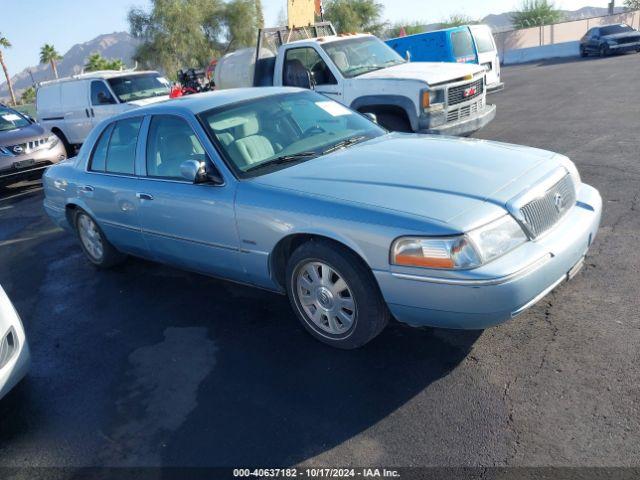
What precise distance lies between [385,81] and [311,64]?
1.54 metres

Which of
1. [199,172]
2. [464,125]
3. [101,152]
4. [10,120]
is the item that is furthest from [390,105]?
[10,120]

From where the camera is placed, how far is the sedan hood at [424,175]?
11.0 feet

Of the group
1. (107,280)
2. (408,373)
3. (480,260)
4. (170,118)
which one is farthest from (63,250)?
(480,260)

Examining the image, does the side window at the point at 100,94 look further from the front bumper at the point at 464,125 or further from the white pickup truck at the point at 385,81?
the front bumper at the point at 464,125

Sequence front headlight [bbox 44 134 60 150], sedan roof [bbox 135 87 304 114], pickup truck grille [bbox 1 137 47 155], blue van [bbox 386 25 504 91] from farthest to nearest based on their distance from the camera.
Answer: blue van [bbox 386 25 504 91]
front headlight [bbox 44 134 60 150]
pickup truck grille [bbox 1 137 47 155]
sedan roof [bbox 135 87 304 114]

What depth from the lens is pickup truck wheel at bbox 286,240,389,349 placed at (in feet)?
11.4

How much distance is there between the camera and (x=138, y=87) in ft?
44.0

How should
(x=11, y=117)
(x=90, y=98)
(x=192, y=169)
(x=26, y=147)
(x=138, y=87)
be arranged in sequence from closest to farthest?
(x=192, y=169) < (x=26, y=147) < (x=11, y=117) < (x=90, y=98) < (x=138, y=87)

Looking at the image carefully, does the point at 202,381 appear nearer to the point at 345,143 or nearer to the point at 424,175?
the point at 424,175

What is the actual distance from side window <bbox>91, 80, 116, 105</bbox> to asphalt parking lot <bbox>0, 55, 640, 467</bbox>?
8561 mm

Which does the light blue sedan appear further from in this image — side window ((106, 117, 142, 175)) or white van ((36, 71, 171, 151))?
white van ((36, 71, 171, 151))

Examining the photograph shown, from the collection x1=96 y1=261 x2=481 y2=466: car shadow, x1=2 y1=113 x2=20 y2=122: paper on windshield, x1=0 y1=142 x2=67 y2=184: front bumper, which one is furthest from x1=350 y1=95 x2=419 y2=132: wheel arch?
x1=2 y1=113 x2=20 y2=122: paper on windshield

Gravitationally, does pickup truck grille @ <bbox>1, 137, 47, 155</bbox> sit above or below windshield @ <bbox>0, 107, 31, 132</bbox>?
below

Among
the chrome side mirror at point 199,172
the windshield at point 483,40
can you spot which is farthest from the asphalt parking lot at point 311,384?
the windshield at point 483,40
